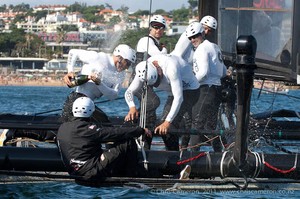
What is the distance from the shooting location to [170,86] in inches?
437

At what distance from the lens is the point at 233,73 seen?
41.1ft

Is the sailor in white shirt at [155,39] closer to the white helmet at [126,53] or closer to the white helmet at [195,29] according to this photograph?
the white helmet at [195,29]

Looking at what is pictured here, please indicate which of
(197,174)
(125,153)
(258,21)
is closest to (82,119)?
(125,153)

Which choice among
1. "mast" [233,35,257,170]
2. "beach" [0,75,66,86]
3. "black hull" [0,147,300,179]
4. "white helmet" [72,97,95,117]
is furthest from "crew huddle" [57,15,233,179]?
"beach" [0,75,66,86]

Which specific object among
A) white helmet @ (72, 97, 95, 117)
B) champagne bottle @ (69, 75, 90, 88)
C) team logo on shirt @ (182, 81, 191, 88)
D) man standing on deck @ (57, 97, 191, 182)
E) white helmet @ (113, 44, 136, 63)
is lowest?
man standing on deck @ (57, 97, 191, 182)

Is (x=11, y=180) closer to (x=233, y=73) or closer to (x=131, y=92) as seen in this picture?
(x=131, y=92)

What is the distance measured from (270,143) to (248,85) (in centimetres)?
225

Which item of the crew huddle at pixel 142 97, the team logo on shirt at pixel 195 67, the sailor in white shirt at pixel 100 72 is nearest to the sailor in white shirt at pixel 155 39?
the crew huddle at pixel 142 97

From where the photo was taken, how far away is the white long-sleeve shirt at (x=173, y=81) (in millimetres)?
10602

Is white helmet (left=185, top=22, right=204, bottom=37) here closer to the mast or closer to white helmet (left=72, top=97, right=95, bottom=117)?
white helmet (left=72, top=97, right=95, bottom=117)

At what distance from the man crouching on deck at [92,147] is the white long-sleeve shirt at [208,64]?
2112 millimetres

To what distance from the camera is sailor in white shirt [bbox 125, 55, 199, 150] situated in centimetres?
1058

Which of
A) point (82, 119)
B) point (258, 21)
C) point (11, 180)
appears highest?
point (258, 21)

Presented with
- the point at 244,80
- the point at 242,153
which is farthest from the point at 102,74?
the point at 244,80
